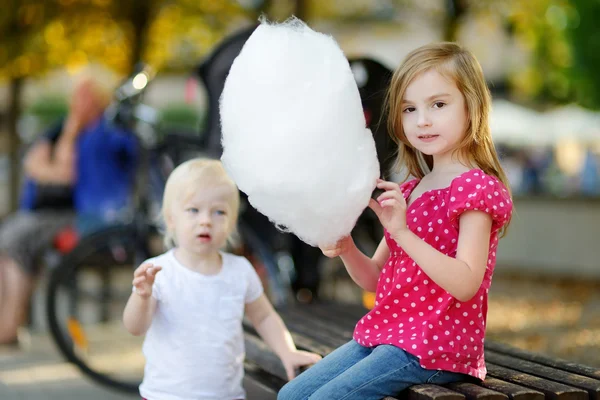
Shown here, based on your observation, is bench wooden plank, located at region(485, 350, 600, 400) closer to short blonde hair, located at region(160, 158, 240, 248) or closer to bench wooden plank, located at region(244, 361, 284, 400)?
bench wooden plank, located at region(244, 361, 284, 400)

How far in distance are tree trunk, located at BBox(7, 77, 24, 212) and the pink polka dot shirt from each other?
369 inches

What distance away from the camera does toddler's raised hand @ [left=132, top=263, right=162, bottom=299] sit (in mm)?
2805

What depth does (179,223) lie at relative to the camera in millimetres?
3053

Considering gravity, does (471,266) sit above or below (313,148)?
below

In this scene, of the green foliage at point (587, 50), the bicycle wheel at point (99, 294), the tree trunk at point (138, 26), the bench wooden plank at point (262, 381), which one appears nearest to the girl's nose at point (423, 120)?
the bench wooden plank at point (262, 381)

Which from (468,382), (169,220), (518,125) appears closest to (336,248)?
(468,382)

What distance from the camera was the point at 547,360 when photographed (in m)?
3.11

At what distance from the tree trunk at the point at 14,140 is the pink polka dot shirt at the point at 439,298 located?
9.37 m

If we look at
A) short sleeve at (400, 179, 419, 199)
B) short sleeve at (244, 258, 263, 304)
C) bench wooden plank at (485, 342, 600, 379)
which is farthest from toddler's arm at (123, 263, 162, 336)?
bench wooden plank at (485, 342, 600, 379)

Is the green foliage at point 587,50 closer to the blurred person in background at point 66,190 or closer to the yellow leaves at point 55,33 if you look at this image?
the blurred person in background at point 66,190

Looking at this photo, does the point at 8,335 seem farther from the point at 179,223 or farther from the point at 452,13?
the point at 452,13

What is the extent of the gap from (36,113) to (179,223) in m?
32.8

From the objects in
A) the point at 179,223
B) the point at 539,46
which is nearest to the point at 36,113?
the point at 539,46

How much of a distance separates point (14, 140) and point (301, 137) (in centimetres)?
978
